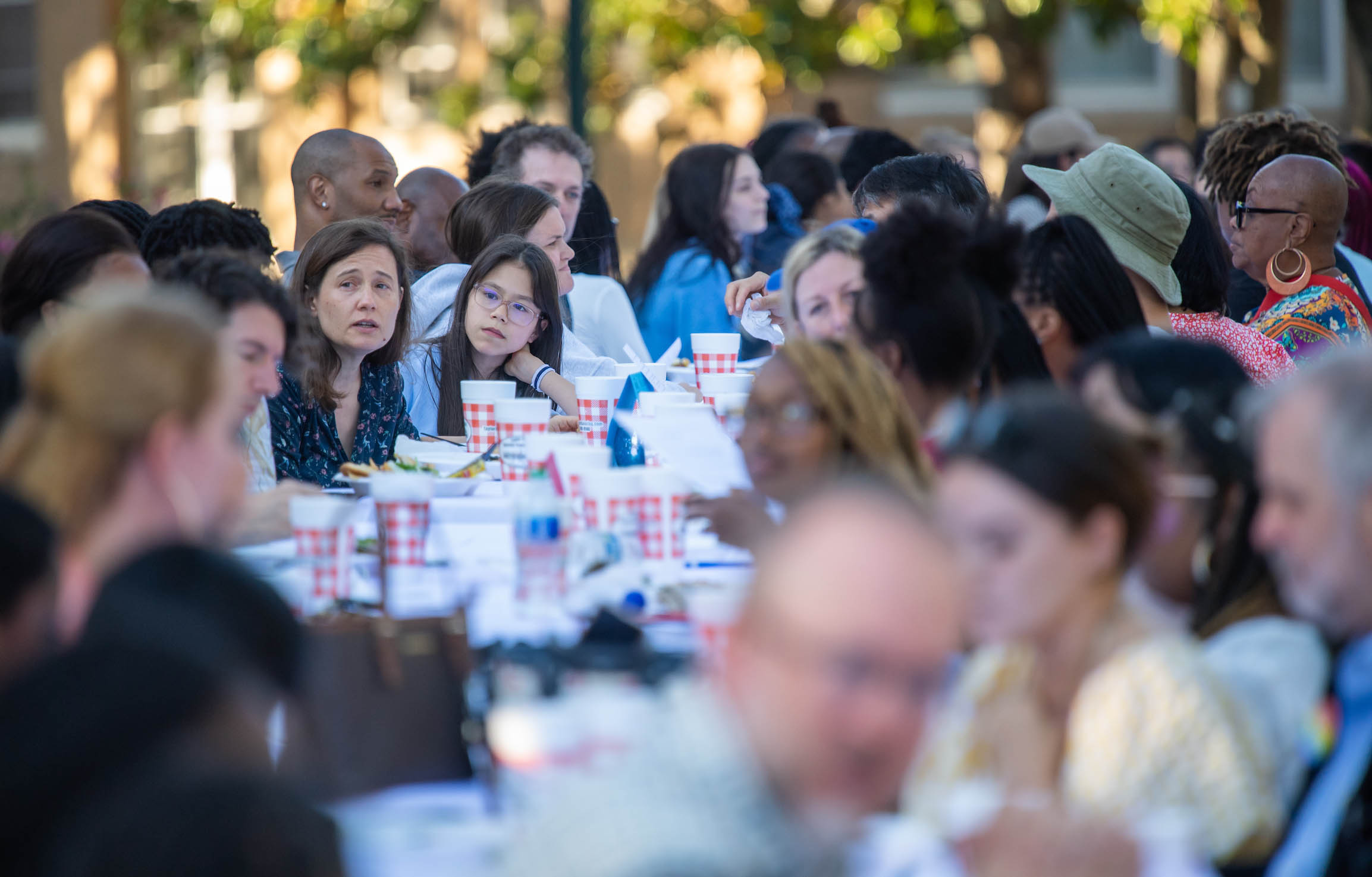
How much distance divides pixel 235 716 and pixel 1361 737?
59.6 inches

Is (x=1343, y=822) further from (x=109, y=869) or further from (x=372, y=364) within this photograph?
(x=372, y=364)

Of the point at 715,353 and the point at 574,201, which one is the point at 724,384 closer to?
the point at 715,353

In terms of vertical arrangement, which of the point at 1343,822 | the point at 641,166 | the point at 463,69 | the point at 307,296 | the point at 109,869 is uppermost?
the point at 463,69

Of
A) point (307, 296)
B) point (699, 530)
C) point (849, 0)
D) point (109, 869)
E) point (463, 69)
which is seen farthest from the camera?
point (463, 69)

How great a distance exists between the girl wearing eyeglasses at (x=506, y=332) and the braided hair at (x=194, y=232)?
28.6 inches

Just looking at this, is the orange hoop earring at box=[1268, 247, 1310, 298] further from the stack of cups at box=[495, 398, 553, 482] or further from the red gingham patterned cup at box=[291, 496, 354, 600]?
the red gingham patterned cup at box=[291, 496, 354, 600]

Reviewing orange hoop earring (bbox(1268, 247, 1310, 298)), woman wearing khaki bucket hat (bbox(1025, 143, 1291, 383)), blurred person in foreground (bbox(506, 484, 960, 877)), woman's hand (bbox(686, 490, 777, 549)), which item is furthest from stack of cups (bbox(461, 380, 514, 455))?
blurred person in foreground (bbox(506, 484, 960, 877))

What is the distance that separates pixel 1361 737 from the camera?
2.10 m

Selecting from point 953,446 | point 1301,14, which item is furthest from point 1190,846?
point 1301,14

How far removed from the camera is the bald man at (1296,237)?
5.54m

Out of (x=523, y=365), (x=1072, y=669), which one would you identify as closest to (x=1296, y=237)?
(x=523, y=365)

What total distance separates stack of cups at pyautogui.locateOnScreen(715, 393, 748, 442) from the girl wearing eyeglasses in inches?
45.3

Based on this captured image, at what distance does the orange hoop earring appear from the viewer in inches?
225

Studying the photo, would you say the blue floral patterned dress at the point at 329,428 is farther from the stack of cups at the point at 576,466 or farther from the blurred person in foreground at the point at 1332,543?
the blurred person in foreground at the point at 1332,543
